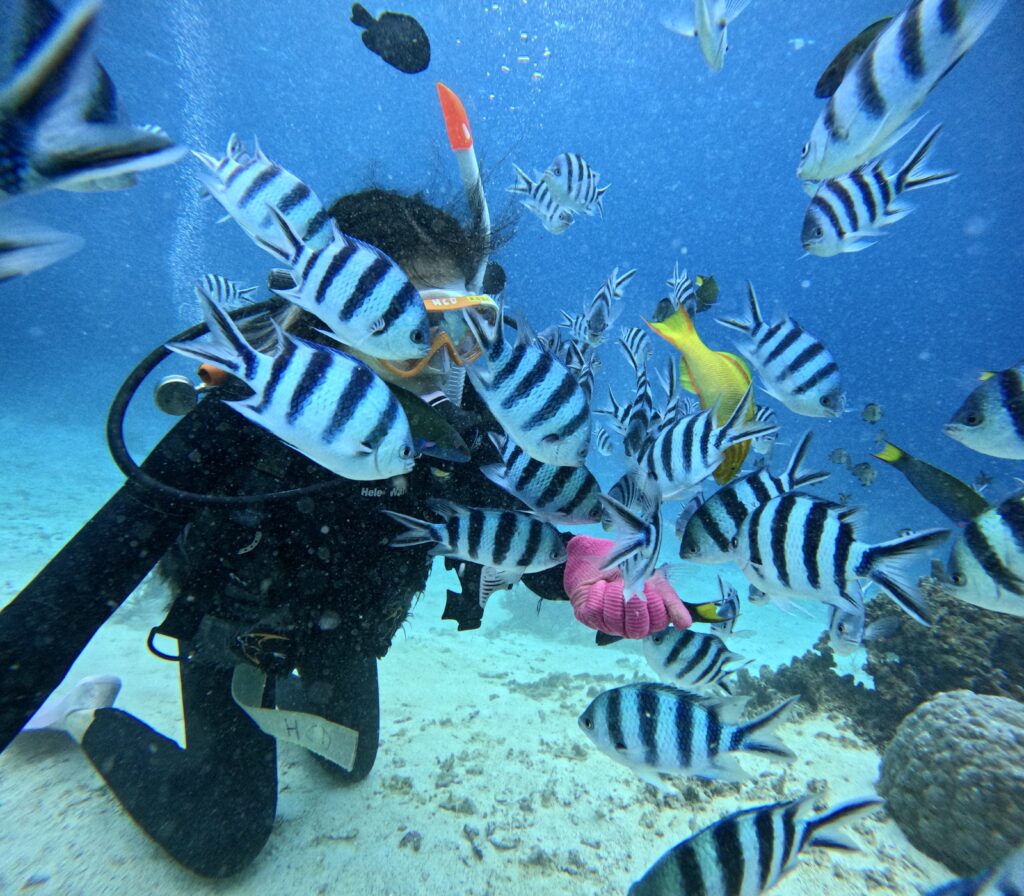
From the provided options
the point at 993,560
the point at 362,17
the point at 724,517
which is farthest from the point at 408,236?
the point at 362,17

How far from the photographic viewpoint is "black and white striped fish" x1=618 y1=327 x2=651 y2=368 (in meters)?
4.05

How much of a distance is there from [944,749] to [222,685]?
524 cm

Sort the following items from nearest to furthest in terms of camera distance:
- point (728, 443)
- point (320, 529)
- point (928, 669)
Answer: point (728, 443), point (320, 529), point (928, 669)

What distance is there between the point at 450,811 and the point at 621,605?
245 centimetres

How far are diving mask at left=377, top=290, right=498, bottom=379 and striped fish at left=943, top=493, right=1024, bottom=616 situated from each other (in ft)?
6.06

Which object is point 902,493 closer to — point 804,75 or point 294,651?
point 804,75

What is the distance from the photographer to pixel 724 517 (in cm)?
175

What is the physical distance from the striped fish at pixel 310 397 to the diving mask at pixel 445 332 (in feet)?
2.63

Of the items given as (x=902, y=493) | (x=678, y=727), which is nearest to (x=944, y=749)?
(x=678, y=727)

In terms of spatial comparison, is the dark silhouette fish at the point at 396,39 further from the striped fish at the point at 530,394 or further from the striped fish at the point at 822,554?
the striped fish at the point at 822,554

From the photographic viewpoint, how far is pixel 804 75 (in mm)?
26062

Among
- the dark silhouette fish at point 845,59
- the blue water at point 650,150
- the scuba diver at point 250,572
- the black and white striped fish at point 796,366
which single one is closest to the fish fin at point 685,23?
the dark silhouette fish at point 845,59

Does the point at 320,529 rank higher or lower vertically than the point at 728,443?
lower

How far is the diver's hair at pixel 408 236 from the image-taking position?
2.72 m
